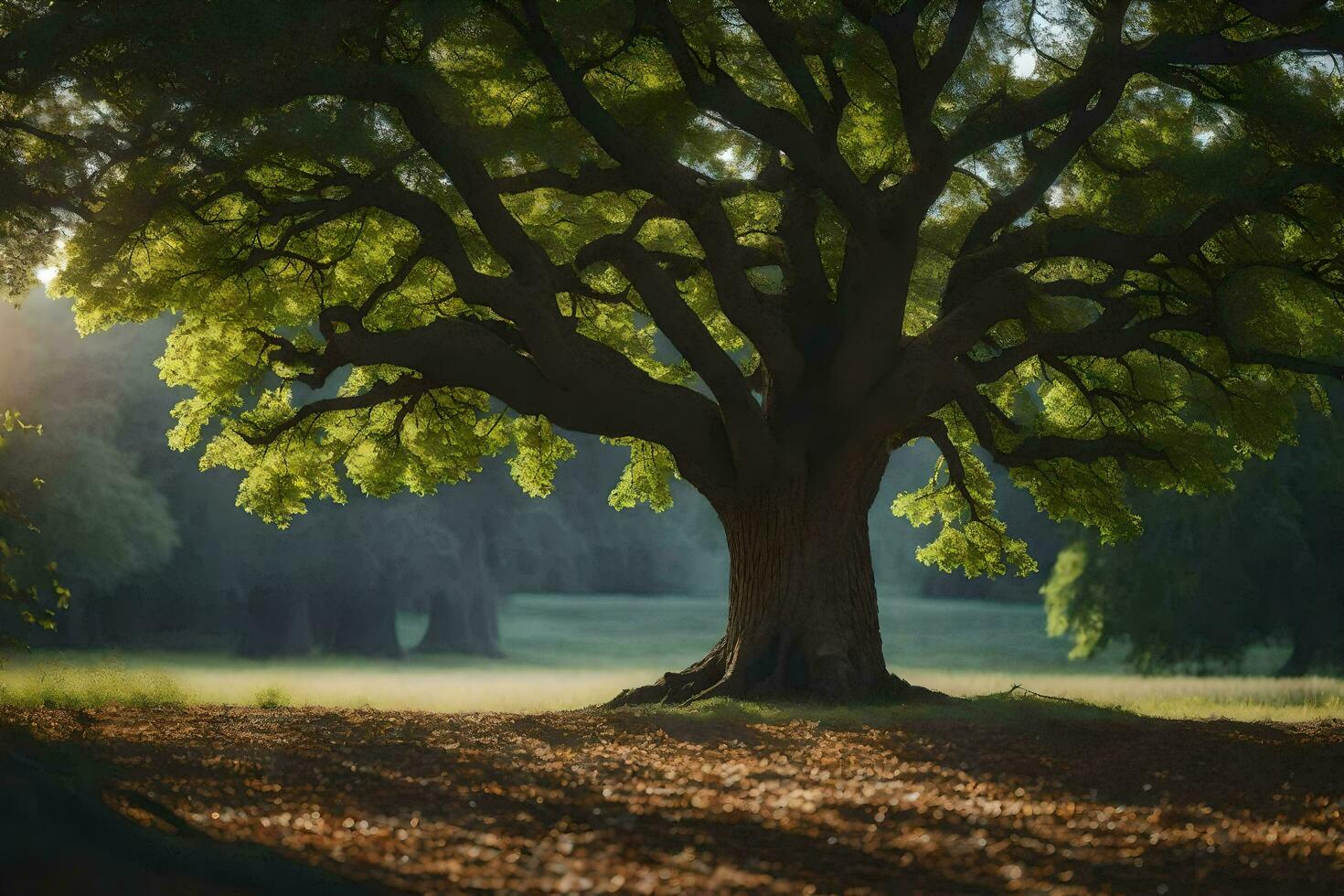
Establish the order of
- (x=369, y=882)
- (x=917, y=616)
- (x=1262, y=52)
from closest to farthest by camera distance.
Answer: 1. (x=369, y=882)
2. (x=1262, y=52)
3. (x=917, y=616)

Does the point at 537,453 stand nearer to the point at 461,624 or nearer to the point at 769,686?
the point at 769,686

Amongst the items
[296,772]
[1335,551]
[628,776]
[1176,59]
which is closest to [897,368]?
[1176,59]

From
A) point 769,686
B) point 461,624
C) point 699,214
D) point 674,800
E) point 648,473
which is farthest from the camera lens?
point 461,624

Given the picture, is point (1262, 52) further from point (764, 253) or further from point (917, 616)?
point (917, 616)

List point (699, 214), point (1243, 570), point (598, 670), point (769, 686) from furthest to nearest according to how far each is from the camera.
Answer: point (598, 670) → point (1243, 570) → point (769, 686) → point (699, 214)

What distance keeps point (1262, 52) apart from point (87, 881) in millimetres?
10806

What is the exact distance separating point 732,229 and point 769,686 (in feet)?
15.8

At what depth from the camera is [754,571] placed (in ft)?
44.3

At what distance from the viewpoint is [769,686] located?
1299cm

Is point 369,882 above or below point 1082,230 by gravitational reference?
below

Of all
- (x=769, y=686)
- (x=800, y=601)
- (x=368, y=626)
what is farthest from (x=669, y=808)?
(x=368, y=626)

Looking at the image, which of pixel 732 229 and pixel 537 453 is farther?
pixel 537 453

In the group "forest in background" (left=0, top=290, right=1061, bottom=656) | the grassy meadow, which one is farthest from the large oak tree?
"forest in background" (left=0, top=290, right=1061, bottom=656)

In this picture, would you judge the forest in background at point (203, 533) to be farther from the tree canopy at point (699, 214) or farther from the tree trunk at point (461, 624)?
the tree canopy at point (699, 214)
